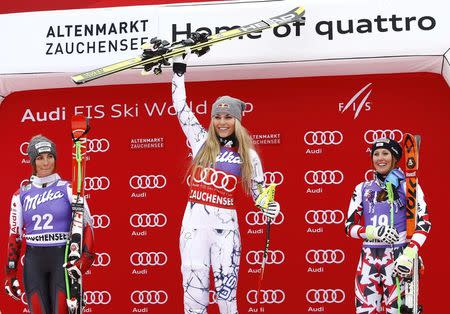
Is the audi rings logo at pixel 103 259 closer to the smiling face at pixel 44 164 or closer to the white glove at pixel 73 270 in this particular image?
the smiling face at pixel 44 164

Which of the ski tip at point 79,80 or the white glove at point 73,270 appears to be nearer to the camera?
the white glove at point 73,270

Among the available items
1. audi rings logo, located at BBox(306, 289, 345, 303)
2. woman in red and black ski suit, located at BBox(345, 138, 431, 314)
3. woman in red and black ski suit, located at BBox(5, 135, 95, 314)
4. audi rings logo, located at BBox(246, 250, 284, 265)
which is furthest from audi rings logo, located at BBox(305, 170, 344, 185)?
woman in red and black ski suit, located at BBox(5, 135, 95, 314)

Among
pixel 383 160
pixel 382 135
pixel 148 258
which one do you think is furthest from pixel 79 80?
pixel 382 135

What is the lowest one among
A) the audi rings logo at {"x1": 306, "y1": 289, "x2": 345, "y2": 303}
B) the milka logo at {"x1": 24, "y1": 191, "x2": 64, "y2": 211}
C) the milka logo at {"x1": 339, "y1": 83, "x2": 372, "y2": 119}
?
the audi rings logo at {"x1": 306, "y1": 289, "x2": 345, "y2": 303}

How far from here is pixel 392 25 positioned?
600 centimetres

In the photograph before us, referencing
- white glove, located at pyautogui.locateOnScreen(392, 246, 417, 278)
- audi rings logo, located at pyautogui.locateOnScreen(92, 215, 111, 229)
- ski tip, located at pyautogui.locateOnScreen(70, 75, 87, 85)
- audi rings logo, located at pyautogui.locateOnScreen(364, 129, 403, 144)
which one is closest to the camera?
white glove, located at pyautogui.locateOnScreen(392, 246, 417, 278)

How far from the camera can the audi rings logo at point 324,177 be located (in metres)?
6.36

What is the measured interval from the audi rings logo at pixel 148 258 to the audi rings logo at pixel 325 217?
1.22 metres

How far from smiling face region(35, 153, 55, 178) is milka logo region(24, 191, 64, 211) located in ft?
0.48

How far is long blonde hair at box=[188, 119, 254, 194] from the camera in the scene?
17.5ft

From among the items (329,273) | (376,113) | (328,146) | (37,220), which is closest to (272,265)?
(329,273)

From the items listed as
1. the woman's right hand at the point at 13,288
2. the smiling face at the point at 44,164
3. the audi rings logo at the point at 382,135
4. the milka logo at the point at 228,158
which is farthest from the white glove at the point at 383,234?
the woman's right hand at the point at 13,288

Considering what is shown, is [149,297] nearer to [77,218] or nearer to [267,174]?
[267,174]

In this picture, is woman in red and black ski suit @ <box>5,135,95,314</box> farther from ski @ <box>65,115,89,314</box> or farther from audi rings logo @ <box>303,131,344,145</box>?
audi rings logo @ <box>303,131,344,145</box>
